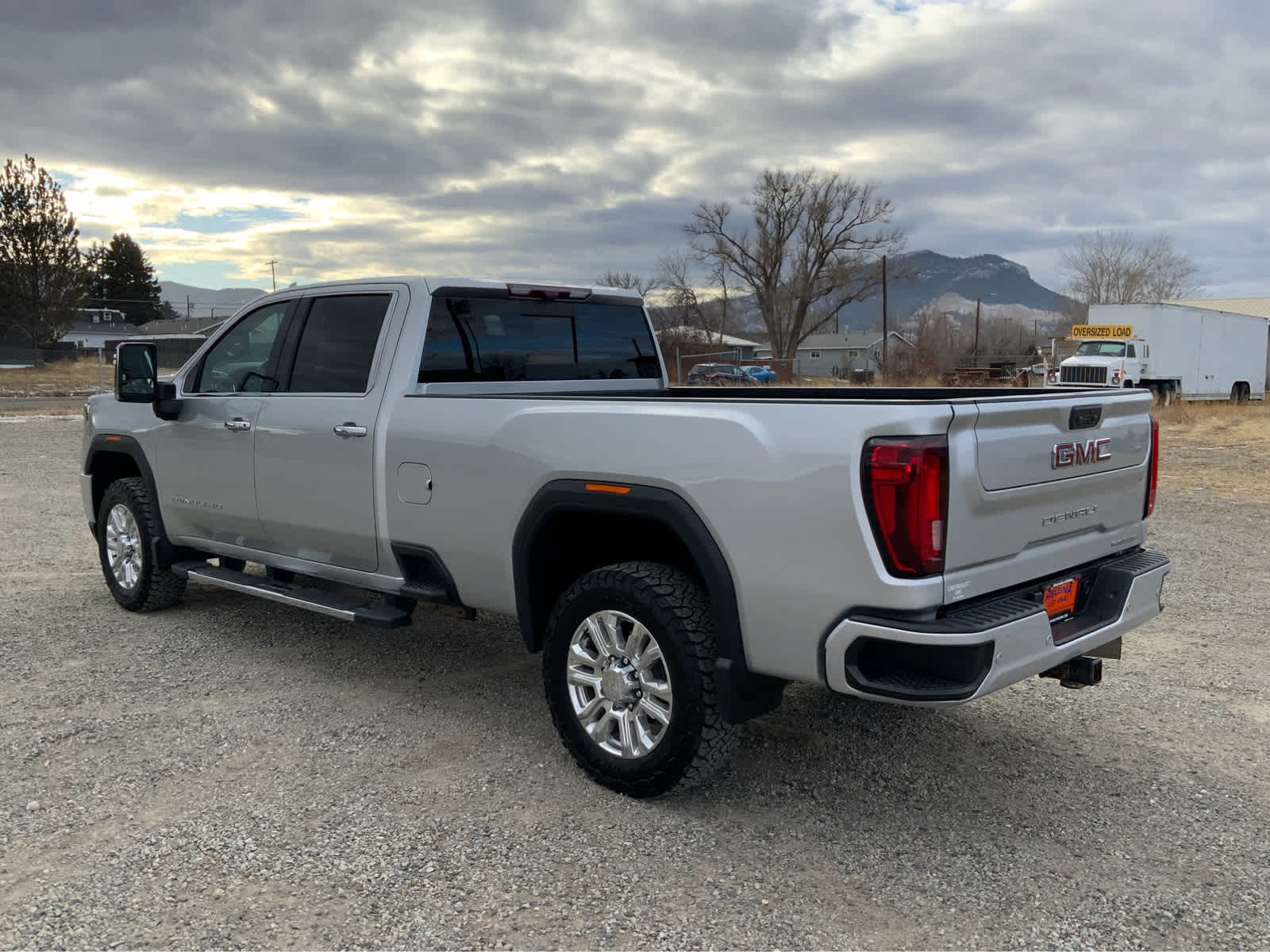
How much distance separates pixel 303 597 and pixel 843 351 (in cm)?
9405

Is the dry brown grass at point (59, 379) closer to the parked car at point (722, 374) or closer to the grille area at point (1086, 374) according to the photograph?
the parked car at point (722, 374)

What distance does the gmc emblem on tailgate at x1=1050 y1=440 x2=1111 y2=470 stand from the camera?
3.44 metres

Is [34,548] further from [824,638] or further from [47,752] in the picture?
[824,638]

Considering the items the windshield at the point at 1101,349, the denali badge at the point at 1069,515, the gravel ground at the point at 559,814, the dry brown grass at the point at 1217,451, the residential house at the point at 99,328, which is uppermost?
the residential house at the point at 99,328

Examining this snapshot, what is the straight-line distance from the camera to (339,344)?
16.6 feet

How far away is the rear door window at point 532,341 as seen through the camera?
484cm

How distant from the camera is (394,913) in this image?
10.00 ft

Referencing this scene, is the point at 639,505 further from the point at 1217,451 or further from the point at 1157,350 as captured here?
the point at 1157,350

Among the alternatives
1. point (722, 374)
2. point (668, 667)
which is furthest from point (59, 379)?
point (668, 667)

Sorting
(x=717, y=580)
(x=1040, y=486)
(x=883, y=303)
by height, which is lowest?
(x=717, y=580)

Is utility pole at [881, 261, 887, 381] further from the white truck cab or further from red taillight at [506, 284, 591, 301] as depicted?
red taillight at [506, 284, 591, 301]

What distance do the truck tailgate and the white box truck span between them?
1074 inches

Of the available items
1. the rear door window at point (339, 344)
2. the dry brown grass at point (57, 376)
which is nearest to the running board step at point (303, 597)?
the rear door window at point (339, 344)

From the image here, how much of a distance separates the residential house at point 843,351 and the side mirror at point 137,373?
229ft
